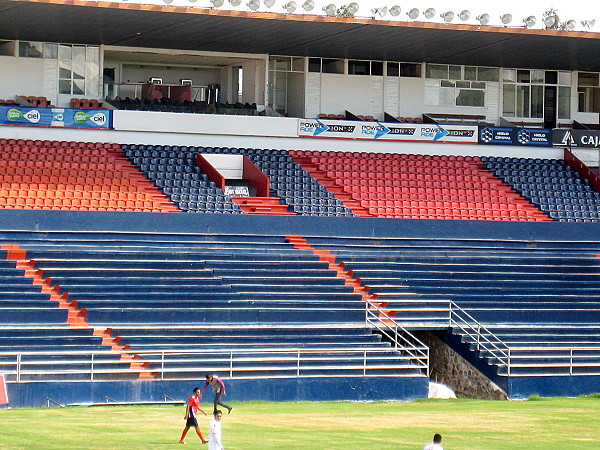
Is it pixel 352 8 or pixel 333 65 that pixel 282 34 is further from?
pixel 333 65

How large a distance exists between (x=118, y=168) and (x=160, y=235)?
3.82 metres

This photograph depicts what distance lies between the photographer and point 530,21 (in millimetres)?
35312

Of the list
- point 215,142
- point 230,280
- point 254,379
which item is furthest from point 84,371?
point 215,142

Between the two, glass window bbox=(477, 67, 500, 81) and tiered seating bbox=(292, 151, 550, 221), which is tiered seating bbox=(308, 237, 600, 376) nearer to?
A: tiered seating bbox=(292, 151, 550, 221)

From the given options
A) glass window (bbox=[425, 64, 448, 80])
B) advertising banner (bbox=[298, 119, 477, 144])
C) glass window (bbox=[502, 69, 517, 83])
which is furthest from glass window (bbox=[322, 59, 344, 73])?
glass window (bbox=[502, 69, 517, 83])

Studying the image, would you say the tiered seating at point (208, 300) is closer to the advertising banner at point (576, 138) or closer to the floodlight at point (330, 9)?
the floodlight at point (330, 9)

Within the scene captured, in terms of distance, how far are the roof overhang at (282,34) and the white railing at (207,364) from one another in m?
10.1

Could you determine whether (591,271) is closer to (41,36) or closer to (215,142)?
(215,142)

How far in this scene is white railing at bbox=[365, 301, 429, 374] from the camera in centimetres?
2700

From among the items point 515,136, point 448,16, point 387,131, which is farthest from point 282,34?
point 515,136

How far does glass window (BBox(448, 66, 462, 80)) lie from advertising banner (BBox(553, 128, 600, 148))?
3.88 meters

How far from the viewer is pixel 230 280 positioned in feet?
94.6

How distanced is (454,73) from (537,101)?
3.22m

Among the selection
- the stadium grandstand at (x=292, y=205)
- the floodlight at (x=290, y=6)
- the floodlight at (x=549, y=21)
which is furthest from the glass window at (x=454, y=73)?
the floodlight at (x=290, y=6)
